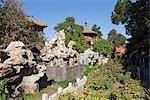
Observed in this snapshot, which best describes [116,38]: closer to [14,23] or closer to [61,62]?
[61,62]

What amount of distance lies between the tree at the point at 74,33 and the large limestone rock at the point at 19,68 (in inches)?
944

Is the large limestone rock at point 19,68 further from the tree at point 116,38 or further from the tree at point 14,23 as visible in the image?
the tree at point 116,38

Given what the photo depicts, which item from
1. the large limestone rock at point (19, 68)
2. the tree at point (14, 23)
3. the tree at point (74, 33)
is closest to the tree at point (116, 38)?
the tree at point (74, 33)

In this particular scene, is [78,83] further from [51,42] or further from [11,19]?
[51,42]

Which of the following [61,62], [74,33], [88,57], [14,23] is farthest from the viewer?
[74,33]

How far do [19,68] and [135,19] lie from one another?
19.2 m

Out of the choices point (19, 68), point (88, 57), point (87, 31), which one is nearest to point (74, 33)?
point (88, 57)

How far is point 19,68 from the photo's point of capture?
22.3 m

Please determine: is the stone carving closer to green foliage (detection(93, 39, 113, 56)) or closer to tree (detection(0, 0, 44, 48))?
green foliage (detection(93, 39, 113, 56))

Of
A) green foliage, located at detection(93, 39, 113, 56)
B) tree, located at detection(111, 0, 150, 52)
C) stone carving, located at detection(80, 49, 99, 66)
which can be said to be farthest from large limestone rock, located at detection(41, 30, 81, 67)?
green foliage, located at detection(93, 39, 113, 56)

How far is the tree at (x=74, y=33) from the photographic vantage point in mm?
49456

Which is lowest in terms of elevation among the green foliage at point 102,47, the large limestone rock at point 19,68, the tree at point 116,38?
the large limestone rock at point 19,68

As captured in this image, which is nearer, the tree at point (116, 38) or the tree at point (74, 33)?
the tree at point (74, 33)

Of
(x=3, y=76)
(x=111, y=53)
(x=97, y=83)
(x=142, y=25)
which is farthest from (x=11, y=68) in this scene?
(x=111, y=53)
